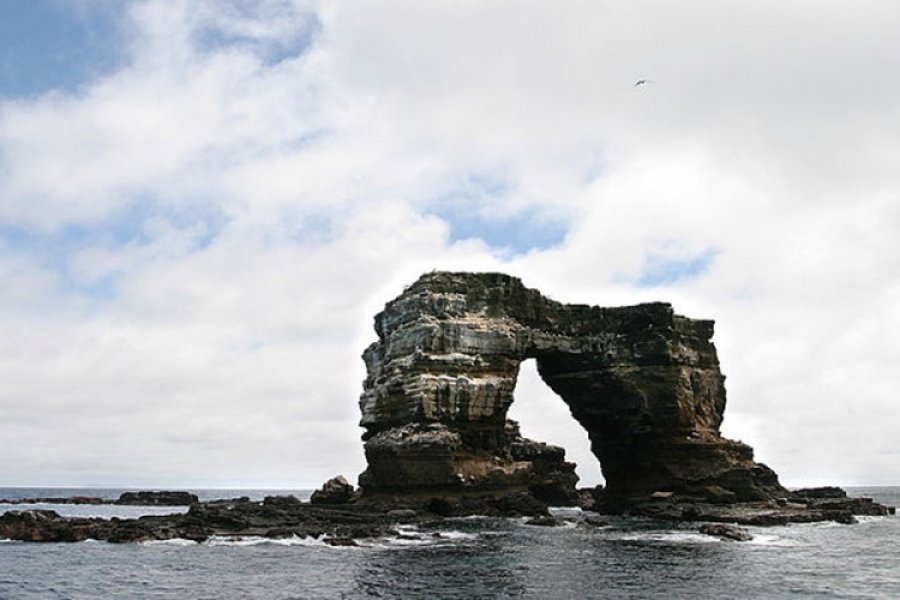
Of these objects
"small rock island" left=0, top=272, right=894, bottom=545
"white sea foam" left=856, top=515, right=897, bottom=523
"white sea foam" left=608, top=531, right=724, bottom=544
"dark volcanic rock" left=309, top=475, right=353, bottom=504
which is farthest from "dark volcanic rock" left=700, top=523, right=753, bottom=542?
"dark volcanic rock" left=309, top=475, right=353, bottom=504

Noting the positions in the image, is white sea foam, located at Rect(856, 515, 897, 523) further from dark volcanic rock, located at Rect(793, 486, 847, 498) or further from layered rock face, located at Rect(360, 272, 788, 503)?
dark volcanic rock, located at Rect(793, 486, 847, 498)

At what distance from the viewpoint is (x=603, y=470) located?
3172 inches

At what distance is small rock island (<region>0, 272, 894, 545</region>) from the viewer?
59.4 m

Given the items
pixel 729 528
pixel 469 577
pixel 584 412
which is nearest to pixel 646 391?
pixel 584 412

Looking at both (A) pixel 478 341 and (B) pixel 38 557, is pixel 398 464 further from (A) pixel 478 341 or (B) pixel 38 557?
(B) pixel 38 557

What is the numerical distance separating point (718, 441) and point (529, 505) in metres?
19.1

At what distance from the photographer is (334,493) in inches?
2842

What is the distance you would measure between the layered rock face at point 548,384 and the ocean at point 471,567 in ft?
39.3

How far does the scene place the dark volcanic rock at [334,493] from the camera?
236 feet

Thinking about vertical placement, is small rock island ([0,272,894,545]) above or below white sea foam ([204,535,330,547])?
above

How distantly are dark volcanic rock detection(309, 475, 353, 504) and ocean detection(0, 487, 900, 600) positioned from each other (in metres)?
21.1

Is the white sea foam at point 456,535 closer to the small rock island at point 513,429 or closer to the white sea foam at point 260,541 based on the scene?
the small rock island at point 513,429

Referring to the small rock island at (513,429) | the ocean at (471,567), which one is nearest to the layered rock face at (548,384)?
the small rock island at (513,429)

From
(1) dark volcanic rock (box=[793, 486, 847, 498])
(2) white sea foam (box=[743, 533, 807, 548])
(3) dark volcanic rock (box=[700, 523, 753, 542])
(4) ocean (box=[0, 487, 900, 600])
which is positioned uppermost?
(1) dark volcanic rock (box=[793, 486, 847, 498])
